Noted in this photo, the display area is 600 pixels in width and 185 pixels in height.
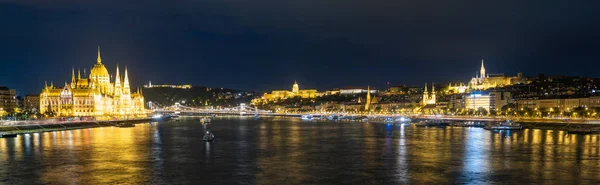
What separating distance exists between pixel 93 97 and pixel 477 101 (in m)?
57.9

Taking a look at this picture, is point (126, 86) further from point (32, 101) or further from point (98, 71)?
point (32, 101)

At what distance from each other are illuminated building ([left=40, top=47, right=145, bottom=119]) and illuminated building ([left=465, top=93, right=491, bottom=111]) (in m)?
52.2

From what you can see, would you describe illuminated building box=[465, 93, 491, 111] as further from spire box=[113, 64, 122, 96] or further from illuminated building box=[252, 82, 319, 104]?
illuminated building box=[252, 82, 319, 104]

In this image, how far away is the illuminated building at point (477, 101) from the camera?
94438 millimetres

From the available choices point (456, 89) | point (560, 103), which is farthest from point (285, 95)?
point (560, 103)

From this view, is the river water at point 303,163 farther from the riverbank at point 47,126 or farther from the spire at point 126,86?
the spire at point 126,86

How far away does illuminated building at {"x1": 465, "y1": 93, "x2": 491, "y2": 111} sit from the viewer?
310ft

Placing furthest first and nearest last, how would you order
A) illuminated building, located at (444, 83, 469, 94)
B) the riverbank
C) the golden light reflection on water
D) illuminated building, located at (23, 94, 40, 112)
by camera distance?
1. illuminated building, located at (444, 83, 469, 94)
2. illuminated building, located at (23, 94, 40, 112)
3. the riverbank
4. the golden light reflection on water

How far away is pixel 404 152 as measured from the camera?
29500mm

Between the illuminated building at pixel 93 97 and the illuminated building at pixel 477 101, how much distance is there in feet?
171

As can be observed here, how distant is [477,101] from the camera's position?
96812mm

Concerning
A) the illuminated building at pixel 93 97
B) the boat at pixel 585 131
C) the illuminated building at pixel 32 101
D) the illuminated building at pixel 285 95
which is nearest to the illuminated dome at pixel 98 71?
the illuminated building at pixel 93 97

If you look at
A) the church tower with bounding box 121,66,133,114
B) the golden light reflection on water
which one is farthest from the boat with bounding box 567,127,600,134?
Answer: the church tower with bounding box 121,66,133,114

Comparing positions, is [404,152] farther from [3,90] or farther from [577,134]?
[3,90]
